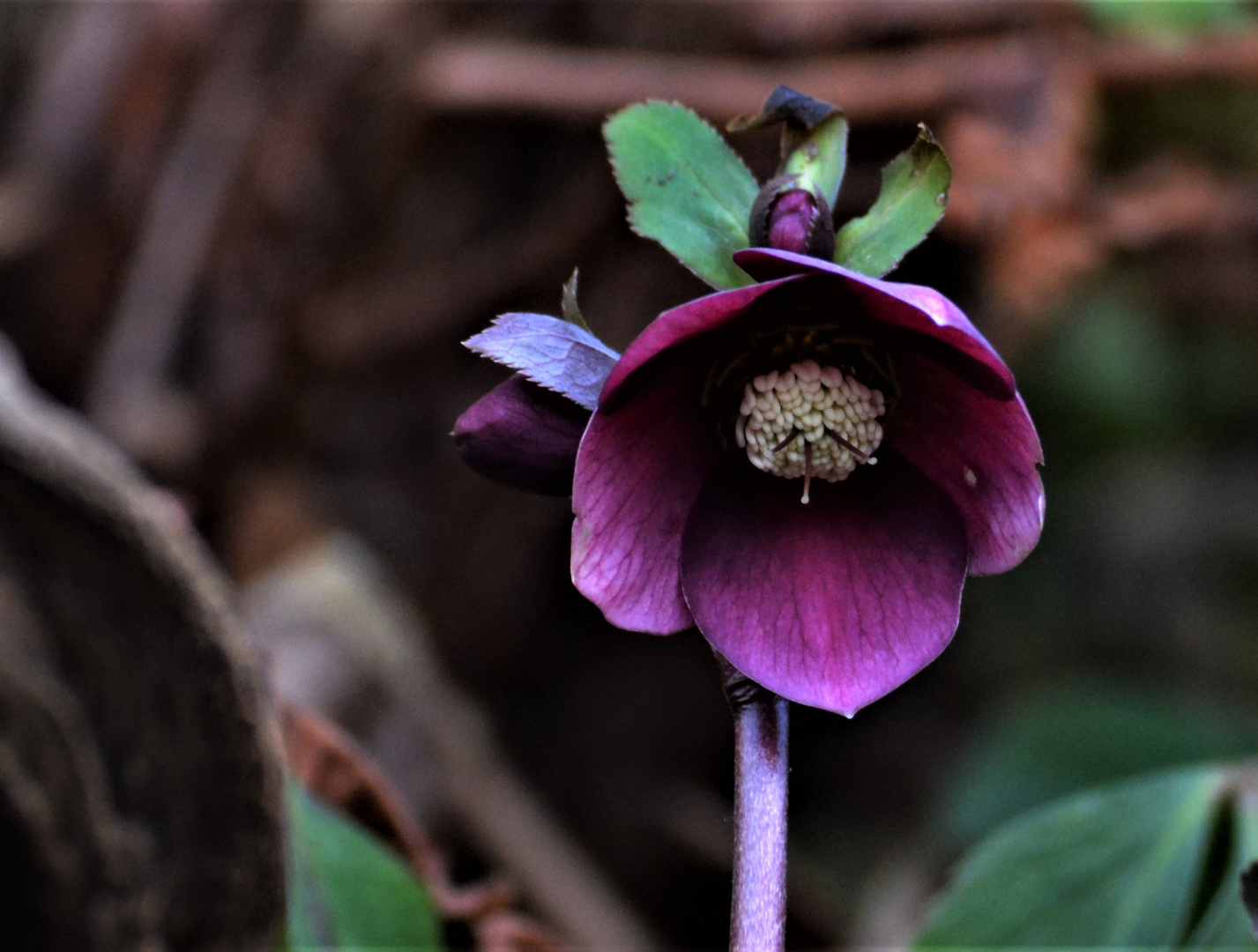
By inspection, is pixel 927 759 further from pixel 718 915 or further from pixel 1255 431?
pixel 1255 431

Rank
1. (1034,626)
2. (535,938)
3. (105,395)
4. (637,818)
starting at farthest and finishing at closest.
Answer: (1034,626)
(637,818)
(105,395)
(535,938)

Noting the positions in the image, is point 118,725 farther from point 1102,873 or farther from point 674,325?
point 1102,873

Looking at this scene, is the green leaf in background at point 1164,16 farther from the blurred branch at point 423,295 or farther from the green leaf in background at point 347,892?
the green leaf in background at point 347,892

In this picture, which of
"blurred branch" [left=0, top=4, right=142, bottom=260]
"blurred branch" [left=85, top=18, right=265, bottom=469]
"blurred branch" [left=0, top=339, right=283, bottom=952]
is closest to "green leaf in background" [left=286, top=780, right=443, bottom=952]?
"blurred branch" [left=0, top=339, right=283, bottom=952]

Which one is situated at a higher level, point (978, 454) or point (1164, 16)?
point (1164, 16)

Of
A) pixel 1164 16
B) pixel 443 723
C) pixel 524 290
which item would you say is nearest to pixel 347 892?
pixel 443 723

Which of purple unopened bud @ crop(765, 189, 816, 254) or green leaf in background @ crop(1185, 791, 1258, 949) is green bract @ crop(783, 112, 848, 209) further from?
green leaf in background @ crop(1185, 791, 1258, 949)

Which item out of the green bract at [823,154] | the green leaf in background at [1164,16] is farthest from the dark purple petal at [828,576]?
the green leaf in background at [1164,16]

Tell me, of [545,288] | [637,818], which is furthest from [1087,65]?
[637,818]
